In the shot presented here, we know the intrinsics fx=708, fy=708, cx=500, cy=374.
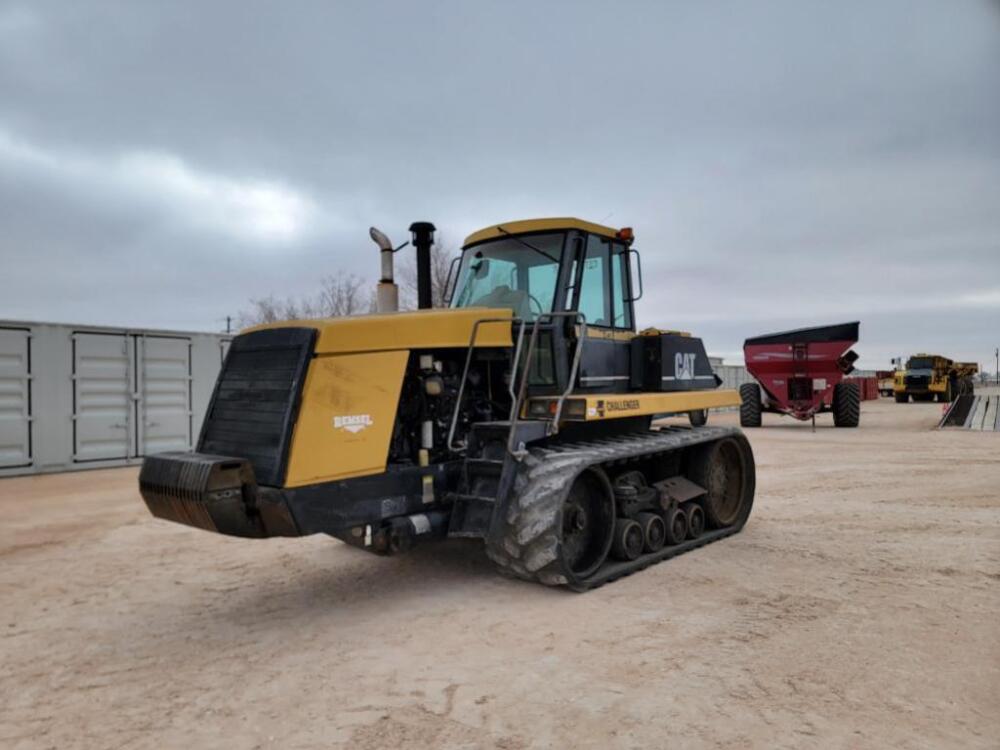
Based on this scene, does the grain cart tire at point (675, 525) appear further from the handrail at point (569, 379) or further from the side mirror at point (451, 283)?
the side mirror at point (451, 283)

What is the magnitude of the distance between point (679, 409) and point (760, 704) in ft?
12.4

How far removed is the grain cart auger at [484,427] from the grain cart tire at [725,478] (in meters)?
0.04

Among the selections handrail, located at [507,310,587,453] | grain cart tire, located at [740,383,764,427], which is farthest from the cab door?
grain cart tire, located at [740,383,764,427]

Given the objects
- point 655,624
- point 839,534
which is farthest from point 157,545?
point 839,534

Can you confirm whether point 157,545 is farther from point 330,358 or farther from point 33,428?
point 33,428

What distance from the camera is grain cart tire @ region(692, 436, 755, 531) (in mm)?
7207

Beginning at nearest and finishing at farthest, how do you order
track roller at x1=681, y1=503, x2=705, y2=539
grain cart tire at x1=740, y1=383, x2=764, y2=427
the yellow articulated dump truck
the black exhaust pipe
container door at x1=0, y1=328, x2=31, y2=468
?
the black exhaust pipe < track roller at x1=681, y1=503, x2=705, y2=539 < container door at x1=0, y1=328, x2=31, y2=468 < grain cart tire at x1=740, y1=383, x2=764, y2=427 < the yellow articulated dump truck

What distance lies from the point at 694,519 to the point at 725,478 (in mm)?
1026

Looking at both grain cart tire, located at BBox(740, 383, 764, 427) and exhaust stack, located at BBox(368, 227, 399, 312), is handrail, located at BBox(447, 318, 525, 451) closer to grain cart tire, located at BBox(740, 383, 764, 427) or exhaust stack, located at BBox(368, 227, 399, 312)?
exhaust stack, located at BBox(368, 227, 399, 312)

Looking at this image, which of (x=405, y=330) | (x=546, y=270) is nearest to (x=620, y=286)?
(x=546, y=270)

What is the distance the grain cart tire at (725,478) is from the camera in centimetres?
721

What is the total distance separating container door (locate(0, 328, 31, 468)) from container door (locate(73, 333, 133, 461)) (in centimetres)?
68

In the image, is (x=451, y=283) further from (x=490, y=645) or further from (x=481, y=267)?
(x=490, y=645)

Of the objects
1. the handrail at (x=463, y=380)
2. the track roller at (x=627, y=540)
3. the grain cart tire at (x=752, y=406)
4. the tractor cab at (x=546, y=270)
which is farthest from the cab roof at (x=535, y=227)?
the grain cart tire at (x=752, y=406)
